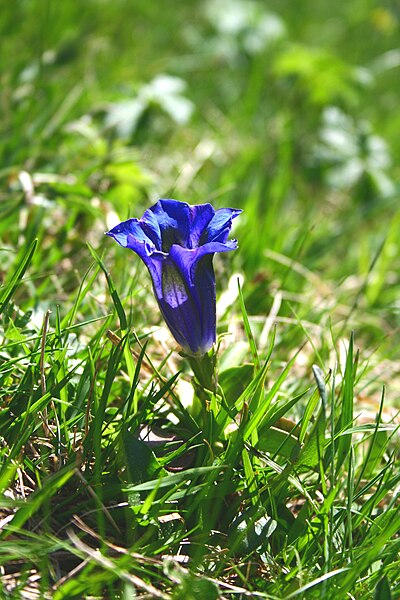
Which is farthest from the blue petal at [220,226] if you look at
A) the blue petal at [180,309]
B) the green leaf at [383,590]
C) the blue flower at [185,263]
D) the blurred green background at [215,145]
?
the green leaf at [383,590]

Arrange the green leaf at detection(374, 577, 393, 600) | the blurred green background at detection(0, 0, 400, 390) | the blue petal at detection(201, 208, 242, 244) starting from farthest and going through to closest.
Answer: the blurred green background at detection(0, 0, 400, 390)
the blue petal at detection(201, 208, 242, 244)
the green leaf at detection(374, 577, 393, 600)

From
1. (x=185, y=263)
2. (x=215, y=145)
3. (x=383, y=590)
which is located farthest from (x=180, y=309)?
(x=215, y=145)

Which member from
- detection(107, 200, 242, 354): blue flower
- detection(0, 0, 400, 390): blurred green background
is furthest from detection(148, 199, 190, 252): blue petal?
detection(0, 0, 400, 390): blurred green background

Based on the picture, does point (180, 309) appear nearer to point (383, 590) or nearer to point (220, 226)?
point (220, 226)

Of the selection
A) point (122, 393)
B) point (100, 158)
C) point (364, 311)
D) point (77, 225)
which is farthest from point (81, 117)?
point (122, 393)

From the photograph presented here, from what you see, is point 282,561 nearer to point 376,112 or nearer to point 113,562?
point 113,562

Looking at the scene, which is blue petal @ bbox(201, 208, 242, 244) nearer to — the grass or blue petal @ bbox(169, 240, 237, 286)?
blue petal @ bbox(169, 240, 237, 286)
